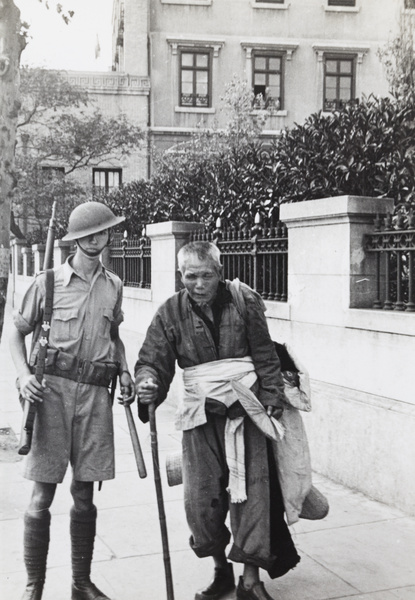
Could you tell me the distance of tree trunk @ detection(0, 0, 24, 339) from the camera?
702 centimetres

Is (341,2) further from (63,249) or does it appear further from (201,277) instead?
(201,277)

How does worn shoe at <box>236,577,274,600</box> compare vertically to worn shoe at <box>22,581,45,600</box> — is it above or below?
below

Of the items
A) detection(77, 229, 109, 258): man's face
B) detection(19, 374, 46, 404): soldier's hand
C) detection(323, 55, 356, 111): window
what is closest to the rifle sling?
detection(19, 374, 46, 404): soldier's hand

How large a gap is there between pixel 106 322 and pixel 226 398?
764mm

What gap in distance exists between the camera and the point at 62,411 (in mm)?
3986

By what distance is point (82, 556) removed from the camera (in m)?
4.00

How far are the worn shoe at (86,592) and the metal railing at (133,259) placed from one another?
7.67 meters

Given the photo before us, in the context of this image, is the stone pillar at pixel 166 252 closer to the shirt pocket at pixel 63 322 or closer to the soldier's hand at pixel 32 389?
the shirt pocket at pixel 63 322

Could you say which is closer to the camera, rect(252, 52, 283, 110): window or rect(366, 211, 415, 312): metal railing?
rect(366, 211, 415, 312): metal railing

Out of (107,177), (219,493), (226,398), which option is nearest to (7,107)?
(226,398)

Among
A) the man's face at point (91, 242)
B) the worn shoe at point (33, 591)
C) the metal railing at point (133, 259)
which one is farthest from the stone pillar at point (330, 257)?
the metal railing at point (133, 259)

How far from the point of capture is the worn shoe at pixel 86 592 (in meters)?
3.99

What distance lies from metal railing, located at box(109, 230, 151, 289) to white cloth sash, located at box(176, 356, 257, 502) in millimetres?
7421

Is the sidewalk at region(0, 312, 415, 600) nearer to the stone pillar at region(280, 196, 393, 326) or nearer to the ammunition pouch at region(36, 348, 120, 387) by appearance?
the ammunition pouch at region(36, 348, 120, 387)
